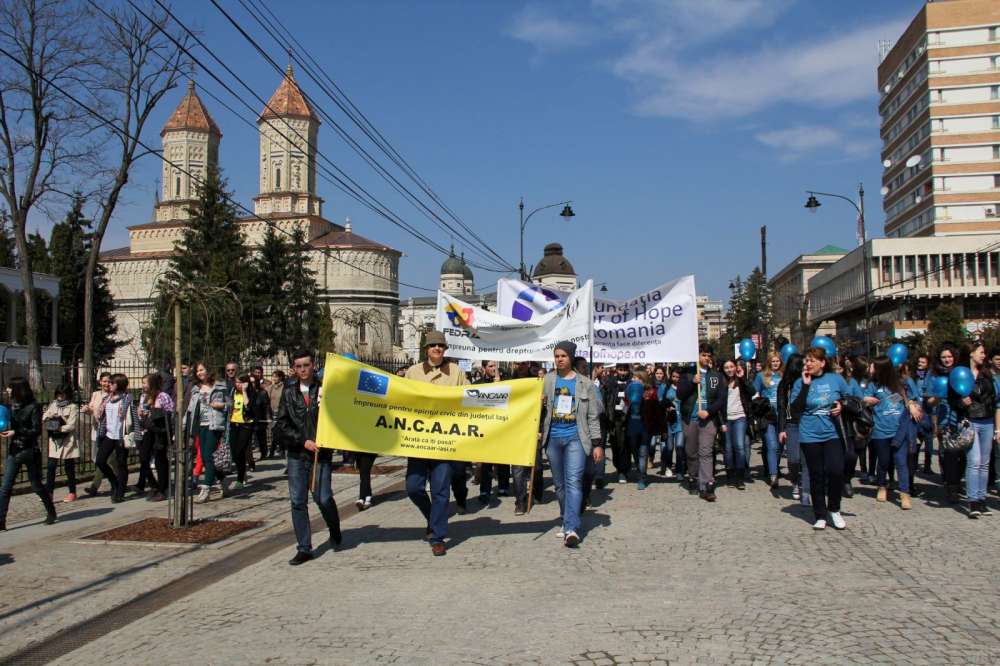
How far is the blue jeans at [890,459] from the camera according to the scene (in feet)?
36.1

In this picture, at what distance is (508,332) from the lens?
13.9 metres

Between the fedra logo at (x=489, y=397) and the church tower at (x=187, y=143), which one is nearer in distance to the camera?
the fedra logo at (x=489, y=397)

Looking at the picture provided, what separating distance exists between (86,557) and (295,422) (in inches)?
96.5

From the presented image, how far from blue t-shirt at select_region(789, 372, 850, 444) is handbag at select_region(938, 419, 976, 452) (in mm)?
1787

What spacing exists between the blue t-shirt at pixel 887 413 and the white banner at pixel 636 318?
2.30 m

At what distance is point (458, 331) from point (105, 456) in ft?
17.3

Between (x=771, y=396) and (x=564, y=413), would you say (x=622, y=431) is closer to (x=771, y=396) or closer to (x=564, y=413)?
(x=771, y=396)

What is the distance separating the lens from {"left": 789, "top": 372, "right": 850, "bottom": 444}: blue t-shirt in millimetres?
9305

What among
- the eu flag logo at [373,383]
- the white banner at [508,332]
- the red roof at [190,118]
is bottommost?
the eu flag logo at [373,383]

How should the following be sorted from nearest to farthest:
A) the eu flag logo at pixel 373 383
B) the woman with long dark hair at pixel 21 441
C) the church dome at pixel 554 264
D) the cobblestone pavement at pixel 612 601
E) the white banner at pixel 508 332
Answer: the cobblestone pavement at pixel 612 601 < the eu flag logo at pixel 373 383 < the woman with long dark hair at pixel 21 441 < the white banner at pixel 508 332 < the church dome at pixel 554 264

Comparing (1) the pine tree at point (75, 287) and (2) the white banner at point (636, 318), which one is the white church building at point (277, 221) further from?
(2) the white banner at point (636, 318)

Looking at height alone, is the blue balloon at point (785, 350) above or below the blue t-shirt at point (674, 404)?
above

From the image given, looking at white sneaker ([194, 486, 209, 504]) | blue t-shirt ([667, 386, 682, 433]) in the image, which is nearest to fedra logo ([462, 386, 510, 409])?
blue t-shirt ([667, 386, 682, 433])

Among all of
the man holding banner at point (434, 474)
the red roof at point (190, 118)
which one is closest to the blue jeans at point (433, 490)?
the man holding banner at point (434, 474)
